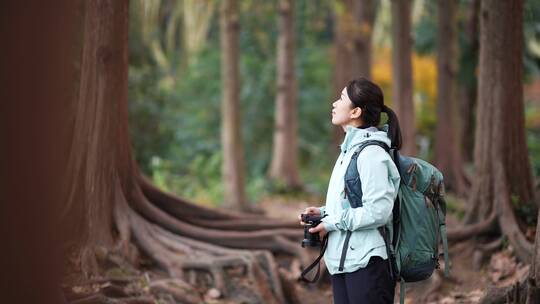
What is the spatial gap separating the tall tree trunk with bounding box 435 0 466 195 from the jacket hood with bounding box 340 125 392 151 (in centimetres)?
1412

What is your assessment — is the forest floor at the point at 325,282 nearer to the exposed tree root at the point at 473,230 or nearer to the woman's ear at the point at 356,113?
the exposed tree root at the point at 473,230

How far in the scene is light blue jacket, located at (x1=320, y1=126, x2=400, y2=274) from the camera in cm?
459

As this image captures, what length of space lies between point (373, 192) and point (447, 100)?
15.0 m

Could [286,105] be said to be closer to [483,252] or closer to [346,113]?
[483,252]

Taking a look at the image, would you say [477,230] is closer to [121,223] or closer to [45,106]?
[121,223]

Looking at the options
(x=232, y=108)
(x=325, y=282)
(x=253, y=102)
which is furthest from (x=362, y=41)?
(x=253, y=102)

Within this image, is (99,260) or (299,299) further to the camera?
(299,299)

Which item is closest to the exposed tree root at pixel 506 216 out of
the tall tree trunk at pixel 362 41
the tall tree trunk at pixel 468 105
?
the tall tree trunk at pixel 362 41

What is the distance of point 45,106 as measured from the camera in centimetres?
365

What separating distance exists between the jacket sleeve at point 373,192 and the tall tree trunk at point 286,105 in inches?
643

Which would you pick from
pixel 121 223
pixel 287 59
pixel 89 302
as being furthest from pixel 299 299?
pixel 287 59

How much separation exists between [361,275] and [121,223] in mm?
4747

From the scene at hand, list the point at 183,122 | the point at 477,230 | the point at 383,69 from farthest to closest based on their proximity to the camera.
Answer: the point at 383,69 < the point at 183,122 < the point at 477,230

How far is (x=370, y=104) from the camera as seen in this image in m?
4.91
